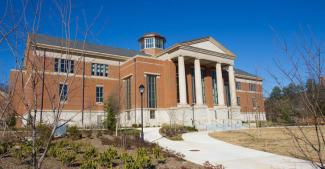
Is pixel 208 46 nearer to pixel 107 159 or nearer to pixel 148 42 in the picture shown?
pixel 148 42

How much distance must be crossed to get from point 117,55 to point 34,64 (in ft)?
127

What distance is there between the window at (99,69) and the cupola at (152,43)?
44.4 ft

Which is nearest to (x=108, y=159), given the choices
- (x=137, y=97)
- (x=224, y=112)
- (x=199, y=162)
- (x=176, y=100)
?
(x=199, y=162)

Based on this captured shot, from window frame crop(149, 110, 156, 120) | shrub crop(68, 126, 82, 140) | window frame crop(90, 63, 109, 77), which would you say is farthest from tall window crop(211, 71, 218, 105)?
shrub crop(68, 126, 82, 140)

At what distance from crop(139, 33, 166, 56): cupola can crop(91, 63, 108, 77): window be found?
13.5m

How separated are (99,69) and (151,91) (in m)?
9.41

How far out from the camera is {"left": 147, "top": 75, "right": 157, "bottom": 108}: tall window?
39219 mm

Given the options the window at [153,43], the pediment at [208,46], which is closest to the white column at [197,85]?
the pediment at [208,46]

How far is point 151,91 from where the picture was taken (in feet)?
130

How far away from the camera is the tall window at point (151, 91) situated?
39219 mm

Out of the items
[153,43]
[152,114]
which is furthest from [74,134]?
[153,43]

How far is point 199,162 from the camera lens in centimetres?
1162

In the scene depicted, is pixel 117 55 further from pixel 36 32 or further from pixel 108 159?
pixel 36 32

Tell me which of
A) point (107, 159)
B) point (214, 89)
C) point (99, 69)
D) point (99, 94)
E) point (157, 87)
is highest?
point (99, 69)
